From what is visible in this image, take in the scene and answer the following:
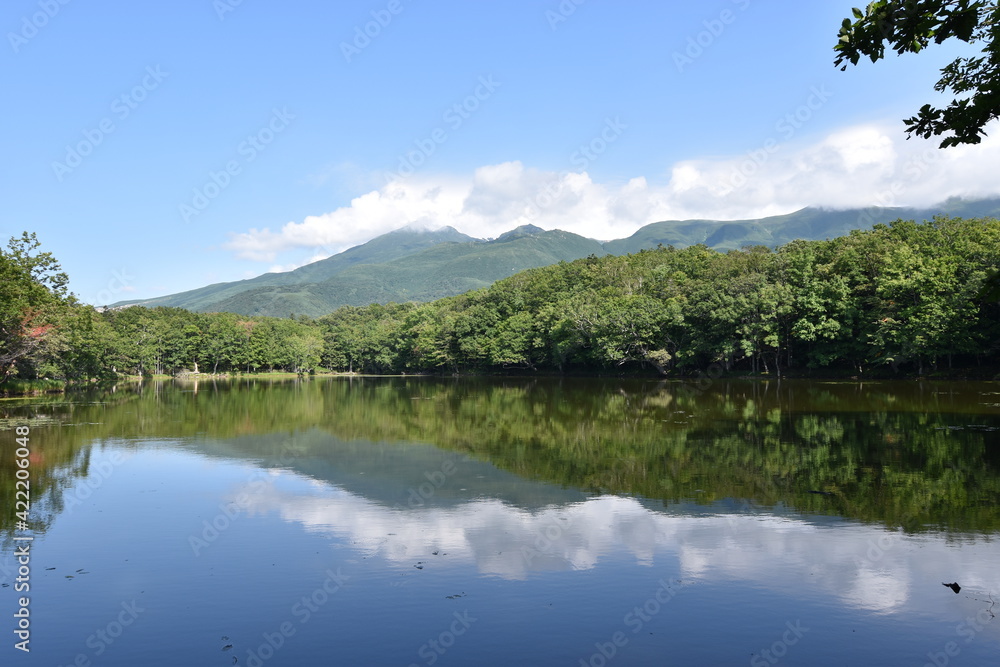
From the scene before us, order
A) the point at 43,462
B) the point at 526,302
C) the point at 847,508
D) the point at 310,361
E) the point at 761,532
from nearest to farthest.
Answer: the point at 761,532 < the point at 847,508 < the point at 43,462 < the point at 526,302 < the point at 310,361

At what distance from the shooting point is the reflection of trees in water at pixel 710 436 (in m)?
14.4

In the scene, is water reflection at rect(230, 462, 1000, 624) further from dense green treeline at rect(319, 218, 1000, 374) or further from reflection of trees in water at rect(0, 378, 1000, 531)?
dense green treeline at rect(319, 218, 1000, 374)

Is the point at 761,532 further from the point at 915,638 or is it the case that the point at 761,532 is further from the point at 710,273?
the point at 710,273

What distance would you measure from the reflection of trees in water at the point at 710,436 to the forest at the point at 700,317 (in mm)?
6613

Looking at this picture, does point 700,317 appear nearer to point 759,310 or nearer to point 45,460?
point 759,310

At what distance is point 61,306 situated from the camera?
48.9 metres

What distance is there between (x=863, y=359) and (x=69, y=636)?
60.9 m

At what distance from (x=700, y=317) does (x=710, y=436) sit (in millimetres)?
43829

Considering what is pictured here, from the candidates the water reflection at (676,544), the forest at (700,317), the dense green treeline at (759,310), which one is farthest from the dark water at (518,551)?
the dense green treeline at (759,310)

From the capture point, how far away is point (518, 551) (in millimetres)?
10805

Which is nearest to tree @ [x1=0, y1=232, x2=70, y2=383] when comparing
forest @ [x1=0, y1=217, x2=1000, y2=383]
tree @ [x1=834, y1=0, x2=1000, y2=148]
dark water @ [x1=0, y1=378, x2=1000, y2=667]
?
forest @ [x1=0, y1=217, x2=1000, y2=383]

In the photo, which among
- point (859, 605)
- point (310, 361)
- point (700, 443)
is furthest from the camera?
point (310, 361)

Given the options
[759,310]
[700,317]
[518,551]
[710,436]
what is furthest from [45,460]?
[700,317]

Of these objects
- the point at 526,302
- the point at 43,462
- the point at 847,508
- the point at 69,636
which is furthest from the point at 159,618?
the point at 526,302
